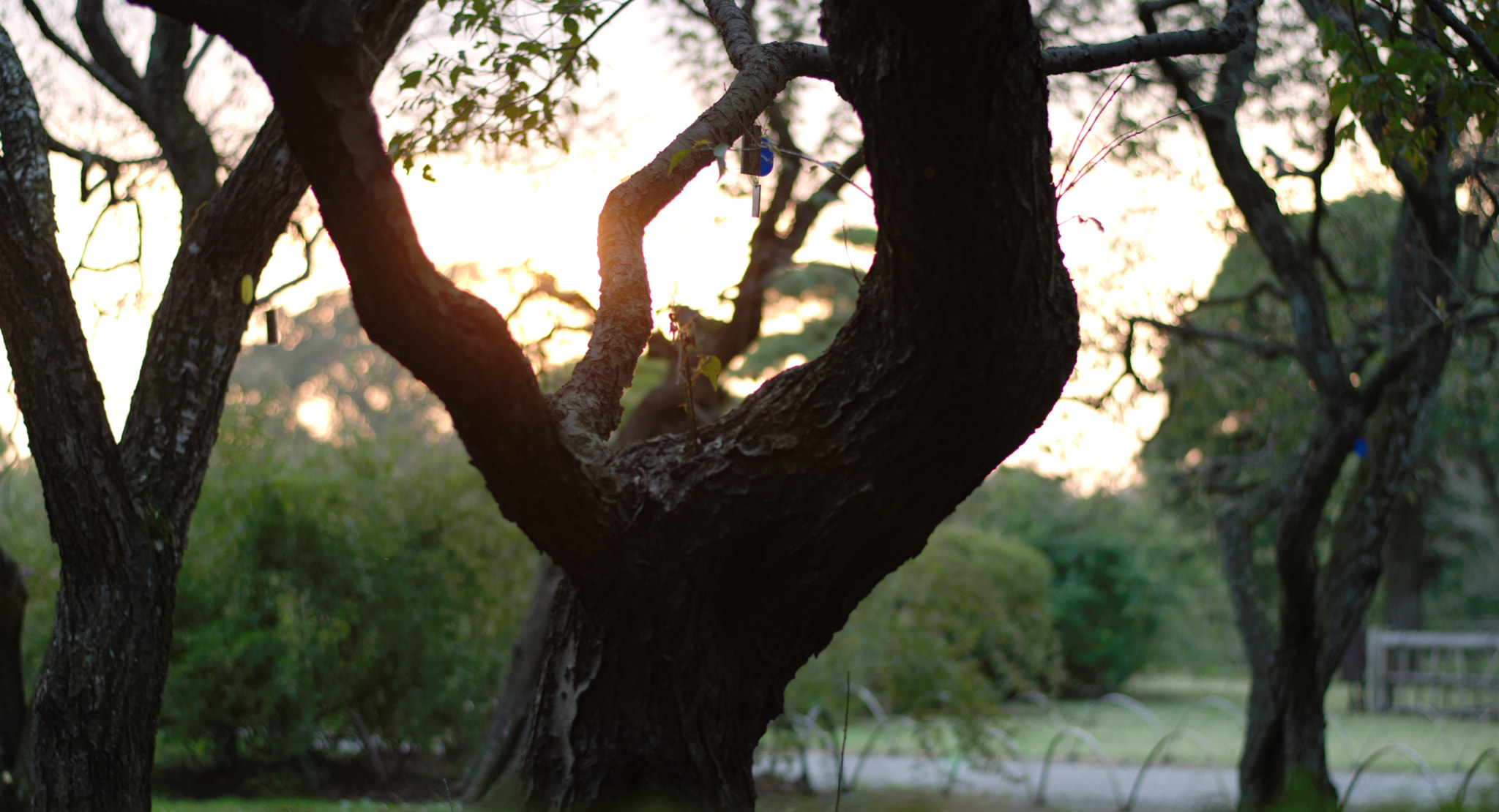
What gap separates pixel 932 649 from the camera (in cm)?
1179

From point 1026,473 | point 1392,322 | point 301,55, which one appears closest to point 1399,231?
point 1392,322

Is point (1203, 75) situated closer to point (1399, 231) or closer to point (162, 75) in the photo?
point (1399, 231)

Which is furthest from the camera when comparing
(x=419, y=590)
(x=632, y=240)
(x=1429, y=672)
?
(x=1429, y=672)

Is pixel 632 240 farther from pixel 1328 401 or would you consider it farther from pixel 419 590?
pixel 419 590

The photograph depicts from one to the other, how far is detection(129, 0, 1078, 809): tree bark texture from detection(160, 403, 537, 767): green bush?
303 inches

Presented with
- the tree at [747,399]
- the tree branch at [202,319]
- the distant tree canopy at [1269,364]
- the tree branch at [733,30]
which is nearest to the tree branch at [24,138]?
the tree at [747,399]

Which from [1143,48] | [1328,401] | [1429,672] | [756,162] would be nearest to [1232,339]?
[1328,401]

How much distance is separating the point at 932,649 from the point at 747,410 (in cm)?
927

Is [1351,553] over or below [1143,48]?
below

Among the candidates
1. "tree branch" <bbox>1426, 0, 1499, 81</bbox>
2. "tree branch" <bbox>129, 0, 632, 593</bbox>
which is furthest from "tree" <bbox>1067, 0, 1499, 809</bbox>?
"tree branch" <bbox>129, 0, 632, 593</bbox>

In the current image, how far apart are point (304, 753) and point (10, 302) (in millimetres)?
7416

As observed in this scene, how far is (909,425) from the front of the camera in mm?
2852

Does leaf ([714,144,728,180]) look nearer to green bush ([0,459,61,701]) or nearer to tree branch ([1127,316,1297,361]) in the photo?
tree branch ([1127,316,1297,361])

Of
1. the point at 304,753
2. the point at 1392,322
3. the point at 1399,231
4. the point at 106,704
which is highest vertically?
the point at 1399,231
